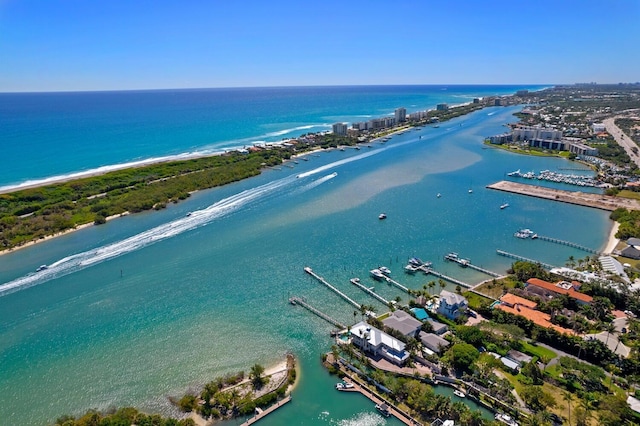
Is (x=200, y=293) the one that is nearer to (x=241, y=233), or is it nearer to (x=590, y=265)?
(x=241, y=233)

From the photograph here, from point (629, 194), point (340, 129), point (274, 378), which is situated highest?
Result: point (340, 129)

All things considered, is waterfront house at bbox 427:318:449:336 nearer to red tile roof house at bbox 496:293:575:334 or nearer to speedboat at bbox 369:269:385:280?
red tile roof house at bbox 496:293:575:334

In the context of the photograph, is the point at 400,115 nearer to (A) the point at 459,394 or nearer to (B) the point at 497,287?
(B) the point at 497,287

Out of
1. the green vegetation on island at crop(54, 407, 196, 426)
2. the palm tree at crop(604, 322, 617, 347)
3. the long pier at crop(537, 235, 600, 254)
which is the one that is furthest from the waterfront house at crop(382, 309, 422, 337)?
the long pier at crop(537, 235, 600, 254)

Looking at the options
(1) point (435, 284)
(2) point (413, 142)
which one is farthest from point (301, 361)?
(2) point (413, 142)

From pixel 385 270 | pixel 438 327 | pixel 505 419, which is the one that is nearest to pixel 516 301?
pixel 438 327

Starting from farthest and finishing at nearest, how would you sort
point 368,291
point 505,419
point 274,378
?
point 368,291
point 274,378
point 505,419

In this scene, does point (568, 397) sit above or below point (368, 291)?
below

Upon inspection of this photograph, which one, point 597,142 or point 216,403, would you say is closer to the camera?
point 216,403
